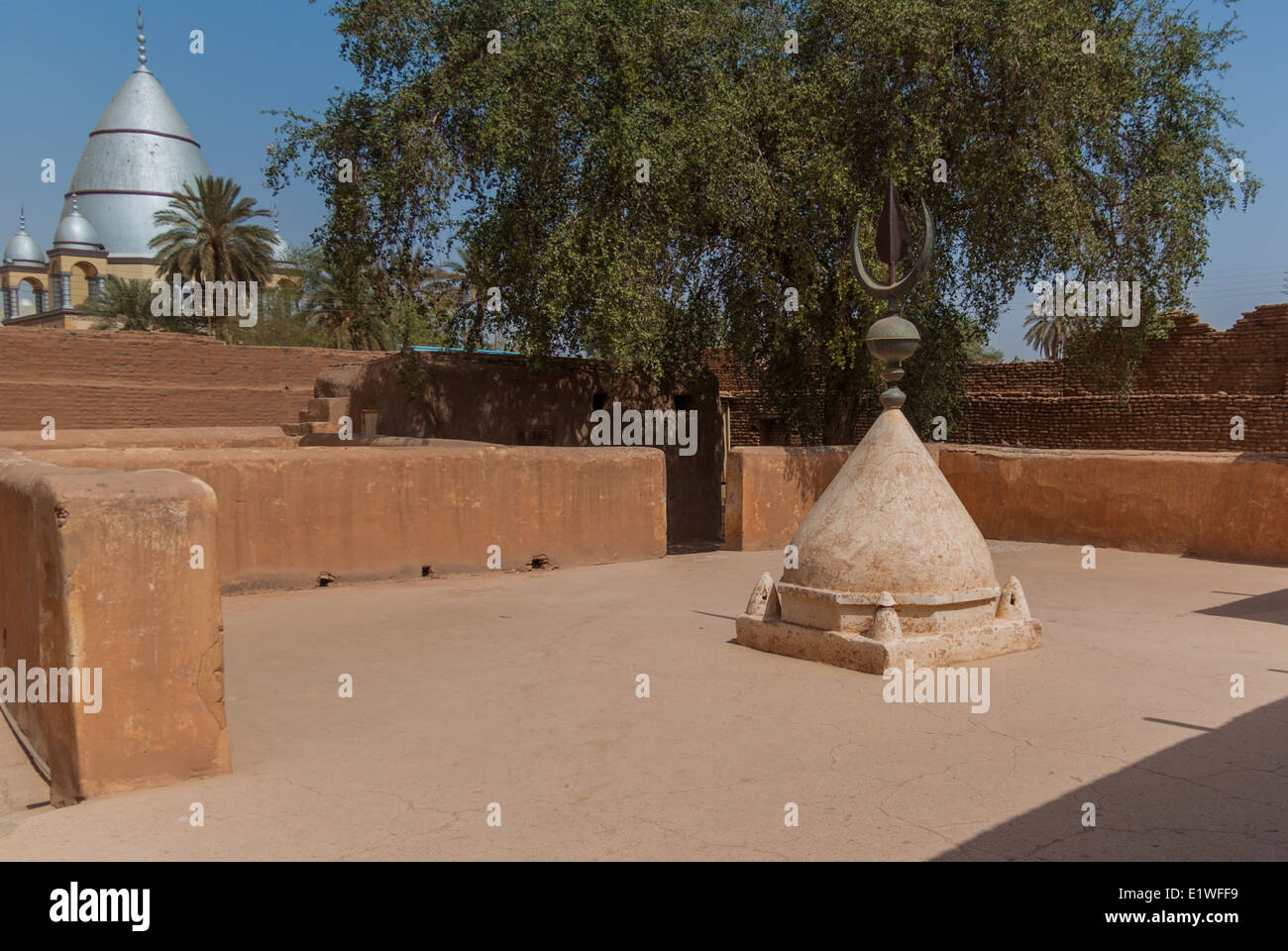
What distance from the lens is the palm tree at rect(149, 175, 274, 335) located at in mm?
30984

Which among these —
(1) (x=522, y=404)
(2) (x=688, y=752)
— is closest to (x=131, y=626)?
(2) (x=688, y=752)

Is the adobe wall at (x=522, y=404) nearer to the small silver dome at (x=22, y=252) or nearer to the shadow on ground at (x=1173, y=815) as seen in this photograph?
the shadow on ground at (x=1173, y=815)

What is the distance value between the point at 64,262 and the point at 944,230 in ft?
145

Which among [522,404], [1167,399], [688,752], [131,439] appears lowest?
[688,752]

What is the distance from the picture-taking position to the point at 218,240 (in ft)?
103

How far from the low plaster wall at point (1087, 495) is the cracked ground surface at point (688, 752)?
3.07 meters

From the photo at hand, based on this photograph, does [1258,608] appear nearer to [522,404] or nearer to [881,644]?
[881,644]

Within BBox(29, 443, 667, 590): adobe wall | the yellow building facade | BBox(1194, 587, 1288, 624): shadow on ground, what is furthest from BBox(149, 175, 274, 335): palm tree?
BBox(1194, 587, 1288, 624): shadow on ground

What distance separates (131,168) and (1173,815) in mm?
56274

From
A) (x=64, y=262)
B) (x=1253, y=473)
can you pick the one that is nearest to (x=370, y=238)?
(x=1253, y=473)

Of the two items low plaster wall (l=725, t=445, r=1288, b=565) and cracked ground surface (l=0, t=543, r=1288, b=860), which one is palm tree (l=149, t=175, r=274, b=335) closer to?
low plaster wall (l=725, t=445, r=1288, b=565)

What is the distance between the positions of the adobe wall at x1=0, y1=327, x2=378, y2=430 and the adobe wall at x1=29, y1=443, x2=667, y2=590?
1297 cm

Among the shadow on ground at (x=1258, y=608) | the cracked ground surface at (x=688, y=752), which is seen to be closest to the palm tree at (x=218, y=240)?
the cracked ground surface at (x=688, y=752)

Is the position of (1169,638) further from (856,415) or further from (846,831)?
(856,415)
